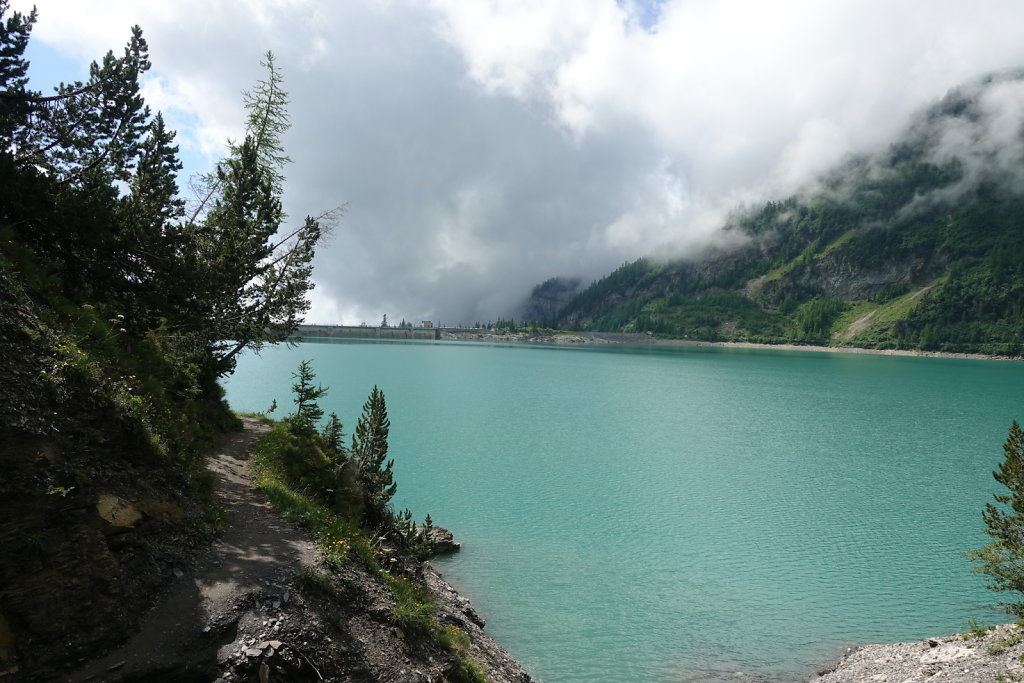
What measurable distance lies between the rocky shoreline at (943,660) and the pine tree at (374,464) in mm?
18239

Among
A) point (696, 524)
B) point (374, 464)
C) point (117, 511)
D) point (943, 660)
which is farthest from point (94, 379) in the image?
point (696, 524)

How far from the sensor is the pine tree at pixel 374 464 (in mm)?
24703

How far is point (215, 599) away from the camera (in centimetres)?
1227

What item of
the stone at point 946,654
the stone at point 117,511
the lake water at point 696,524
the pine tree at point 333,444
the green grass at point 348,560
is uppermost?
the stone at point 117,511

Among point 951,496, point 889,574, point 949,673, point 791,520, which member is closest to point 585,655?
point 949,673

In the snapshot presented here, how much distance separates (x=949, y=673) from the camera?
61.2 feet

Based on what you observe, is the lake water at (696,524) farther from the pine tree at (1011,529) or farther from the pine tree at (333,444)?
the pine tree at (333,444)

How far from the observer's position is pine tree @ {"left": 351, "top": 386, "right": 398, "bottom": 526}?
24703 millimetres

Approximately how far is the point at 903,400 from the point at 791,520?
8850 centimetres

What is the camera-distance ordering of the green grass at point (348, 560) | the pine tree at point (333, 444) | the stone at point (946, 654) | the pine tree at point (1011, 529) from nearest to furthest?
the green grass at point (348, 560)
the stone at point (946, 654)
the pine tree at point (1011, 529)
the pine tree at point (333, 444)

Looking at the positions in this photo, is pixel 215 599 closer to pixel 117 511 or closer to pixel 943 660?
pixel 117 511

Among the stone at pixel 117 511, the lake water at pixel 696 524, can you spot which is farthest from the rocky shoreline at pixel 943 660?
the stone at pixel 117 511

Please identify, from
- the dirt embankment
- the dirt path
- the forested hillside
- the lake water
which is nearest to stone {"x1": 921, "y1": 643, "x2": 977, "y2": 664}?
the lake water

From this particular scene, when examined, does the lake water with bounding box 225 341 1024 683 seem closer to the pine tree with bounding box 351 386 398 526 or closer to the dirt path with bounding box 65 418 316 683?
the pine tree with bounding box 351 386 398 526
